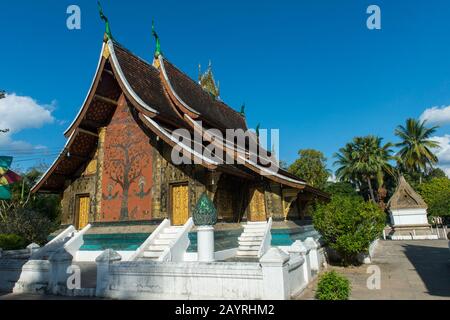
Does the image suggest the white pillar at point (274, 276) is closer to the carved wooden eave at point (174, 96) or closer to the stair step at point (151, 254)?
the stair step at point (151, 254)

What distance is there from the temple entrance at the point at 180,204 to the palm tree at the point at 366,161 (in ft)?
104

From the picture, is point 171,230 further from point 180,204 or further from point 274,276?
point 274,276

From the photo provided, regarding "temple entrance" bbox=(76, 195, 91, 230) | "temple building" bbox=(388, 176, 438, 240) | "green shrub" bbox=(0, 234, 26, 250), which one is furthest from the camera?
"temple building" bbox=(388, 176, 438, 240)

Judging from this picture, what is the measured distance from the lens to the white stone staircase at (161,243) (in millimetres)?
9412

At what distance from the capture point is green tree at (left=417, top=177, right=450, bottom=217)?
108ft

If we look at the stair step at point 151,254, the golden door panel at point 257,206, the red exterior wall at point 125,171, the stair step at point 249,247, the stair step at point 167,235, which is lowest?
the stair step at point 249,247

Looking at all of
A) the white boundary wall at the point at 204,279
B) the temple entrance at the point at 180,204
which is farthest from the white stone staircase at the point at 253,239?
the white boundary wall at the point at 204,279

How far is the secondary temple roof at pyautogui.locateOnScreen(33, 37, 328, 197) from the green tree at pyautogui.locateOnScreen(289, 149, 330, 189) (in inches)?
928

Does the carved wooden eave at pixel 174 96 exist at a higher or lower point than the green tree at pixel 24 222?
higher

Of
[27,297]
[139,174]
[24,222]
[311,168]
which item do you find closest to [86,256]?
[139,174]

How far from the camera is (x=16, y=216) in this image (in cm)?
1739

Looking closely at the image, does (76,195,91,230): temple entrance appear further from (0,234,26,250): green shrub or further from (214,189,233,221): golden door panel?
(214,189,233,221): golden door panel

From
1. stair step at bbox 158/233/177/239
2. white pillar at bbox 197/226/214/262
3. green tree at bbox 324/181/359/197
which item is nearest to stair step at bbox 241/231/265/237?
stair step at bbox 158/233/177/239
